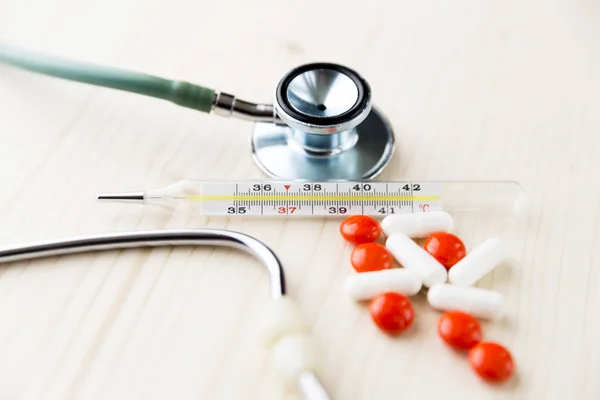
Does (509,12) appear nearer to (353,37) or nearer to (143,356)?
(353,37)

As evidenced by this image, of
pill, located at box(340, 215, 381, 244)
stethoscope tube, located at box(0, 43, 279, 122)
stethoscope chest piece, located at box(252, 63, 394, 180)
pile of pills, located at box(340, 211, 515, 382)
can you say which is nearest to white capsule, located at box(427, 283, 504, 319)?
pile of pills, located at box(340, 211, 515, 382)

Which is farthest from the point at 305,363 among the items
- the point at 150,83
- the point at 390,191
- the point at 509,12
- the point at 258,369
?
the point at 509,12

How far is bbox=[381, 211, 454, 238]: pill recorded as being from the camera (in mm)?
868

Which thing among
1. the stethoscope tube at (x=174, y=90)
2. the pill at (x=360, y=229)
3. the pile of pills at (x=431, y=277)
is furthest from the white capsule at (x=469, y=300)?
the stethoscope tube at (x=174, y=90)

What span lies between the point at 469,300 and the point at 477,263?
56 millimetres

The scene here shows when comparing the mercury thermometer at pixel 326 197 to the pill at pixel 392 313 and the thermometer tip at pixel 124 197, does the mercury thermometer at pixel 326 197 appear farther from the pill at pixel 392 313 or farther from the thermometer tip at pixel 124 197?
the pill at pixel 392 313

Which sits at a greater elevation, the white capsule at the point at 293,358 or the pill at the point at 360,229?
the pill at the point at 360,229

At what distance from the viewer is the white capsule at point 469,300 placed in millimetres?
790

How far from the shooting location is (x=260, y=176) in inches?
37.4

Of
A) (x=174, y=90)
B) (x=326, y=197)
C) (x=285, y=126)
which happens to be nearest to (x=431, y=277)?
(x=326, y=197)

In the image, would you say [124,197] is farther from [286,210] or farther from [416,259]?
[416,259]

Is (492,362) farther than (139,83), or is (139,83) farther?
(139,83)

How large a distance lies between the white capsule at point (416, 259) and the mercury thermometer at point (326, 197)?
2.5 inches

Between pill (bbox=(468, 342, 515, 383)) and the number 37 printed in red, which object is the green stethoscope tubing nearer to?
the number 37 printed in red
